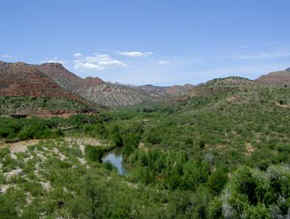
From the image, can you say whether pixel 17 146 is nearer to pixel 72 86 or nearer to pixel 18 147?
pixel 18 147

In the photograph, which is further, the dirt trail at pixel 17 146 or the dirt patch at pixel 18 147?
the dirt trail at pixel 17 146

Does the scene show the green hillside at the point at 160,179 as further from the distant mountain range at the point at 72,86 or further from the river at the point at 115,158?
the distant mountain range at the point at 72,86

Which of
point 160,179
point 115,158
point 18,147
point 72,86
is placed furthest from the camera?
point 72,86

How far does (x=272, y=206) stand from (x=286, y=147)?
15.9 metres

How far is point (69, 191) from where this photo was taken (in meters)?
13.1

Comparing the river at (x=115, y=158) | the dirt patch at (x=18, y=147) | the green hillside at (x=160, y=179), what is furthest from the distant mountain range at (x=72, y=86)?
the river at (x=115, y=158)

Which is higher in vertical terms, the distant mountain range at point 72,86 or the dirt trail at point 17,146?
the distant mountain range at point 72,86

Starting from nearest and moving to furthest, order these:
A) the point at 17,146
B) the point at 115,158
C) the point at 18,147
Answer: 1. the point at 18,147
2. the point at 17,146
3. the point at 115,158

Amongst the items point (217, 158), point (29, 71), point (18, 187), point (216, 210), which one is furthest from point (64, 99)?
point (216, 210)

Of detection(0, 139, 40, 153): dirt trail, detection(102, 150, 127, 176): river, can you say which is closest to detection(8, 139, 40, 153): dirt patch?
detection(0, 139, 40, 153): dirt trail

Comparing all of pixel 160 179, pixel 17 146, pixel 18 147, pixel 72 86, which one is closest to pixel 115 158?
pixel 18 147

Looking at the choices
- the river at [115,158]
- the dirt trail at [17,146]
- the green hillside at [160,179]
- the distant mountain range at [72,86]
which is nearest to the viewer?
the green hillside at [160,179]

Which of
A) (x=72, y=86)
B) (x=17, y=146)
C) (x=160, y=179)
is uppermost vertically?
(x=72, y=86)

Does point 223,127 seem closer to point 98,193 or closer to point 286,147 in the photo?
point 286,147
